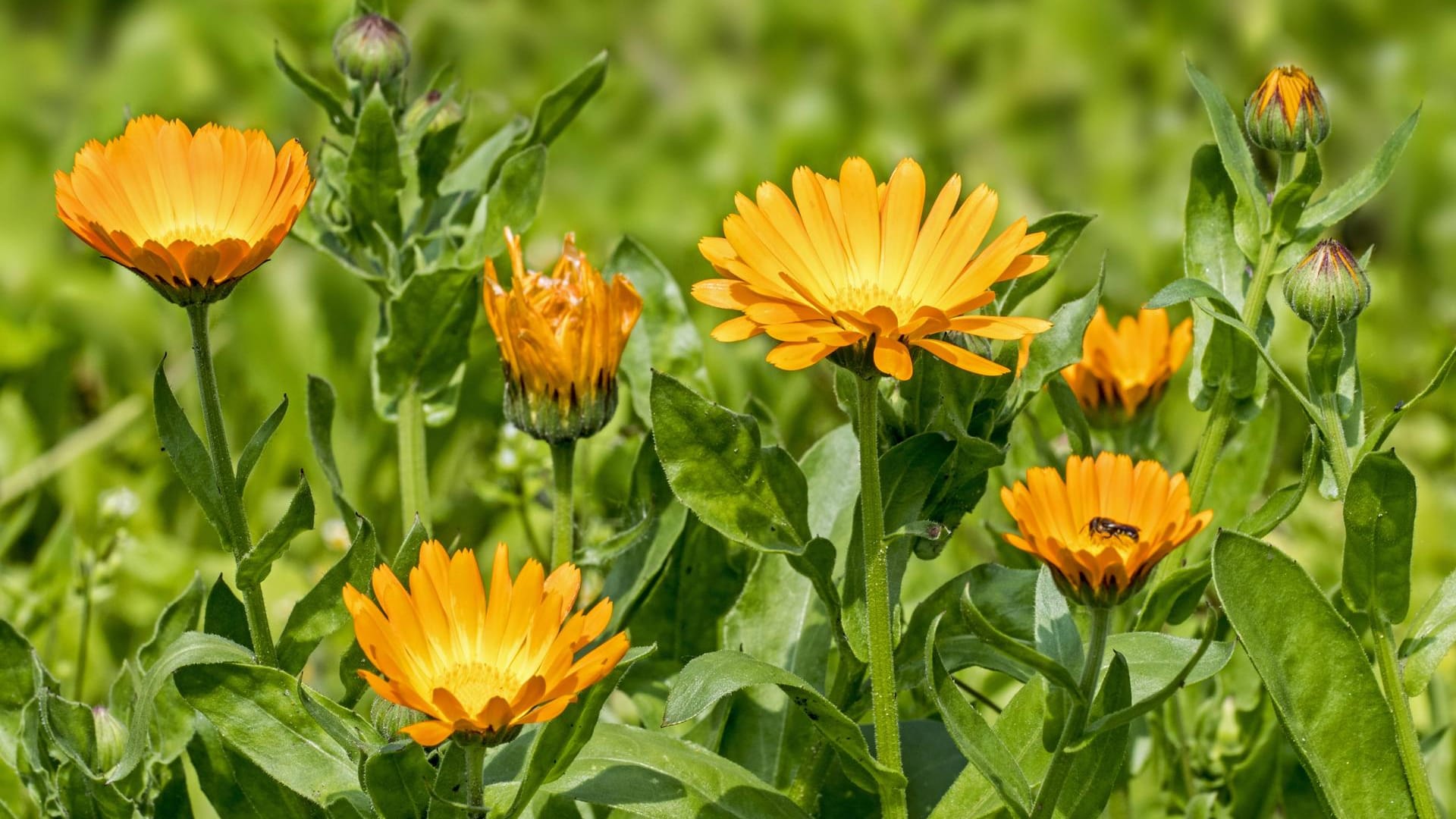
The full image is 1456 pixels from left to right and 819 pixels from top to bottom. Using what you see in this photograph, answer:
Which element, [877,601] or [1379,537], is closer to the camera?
[877,601]

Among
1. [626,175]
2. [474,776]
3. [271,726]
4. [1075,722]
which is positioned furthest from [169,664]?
[626,175]

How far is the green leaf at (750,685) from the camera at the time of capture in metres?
0.95

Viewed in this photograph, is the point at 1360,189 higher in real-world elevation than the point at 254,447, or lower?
higher

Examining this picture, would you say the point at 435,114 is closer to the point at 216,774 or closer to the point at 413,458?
the point at 413,458

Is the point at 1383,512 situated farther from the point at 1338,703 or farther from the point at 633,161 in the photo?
the point at 633,161

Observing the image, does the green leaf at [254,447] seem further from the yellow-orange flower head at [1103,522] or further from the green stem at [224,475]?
the yellow-orange flower head at [1103,522]

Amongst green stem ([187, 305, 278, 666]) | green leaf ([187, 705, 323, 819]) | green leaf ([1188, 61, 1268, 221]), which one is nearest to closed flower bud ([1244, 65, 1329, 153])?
green leaf ([1188, 61, 1268, 221])

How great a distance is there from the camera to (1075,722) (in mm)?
979

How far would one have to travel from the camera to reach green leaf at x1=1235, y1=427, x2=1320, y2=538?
1.14 metres

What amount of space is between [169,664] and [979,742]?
1.62ft

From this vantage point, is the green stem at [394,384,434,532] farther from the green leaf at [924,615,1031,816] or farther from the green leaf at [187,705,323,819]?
the green leaf at [924,615,1031,816]

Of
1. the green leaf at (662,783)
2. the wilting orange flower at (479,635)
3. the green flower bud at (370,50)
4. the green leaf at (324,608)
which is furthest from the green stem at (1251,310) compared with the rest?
the green flower bud at (370,50)

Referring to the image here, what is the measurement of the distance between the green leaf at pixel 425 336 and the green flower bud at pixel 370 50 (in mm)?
171

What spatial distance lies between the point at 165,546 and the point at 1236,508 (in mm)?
1232
